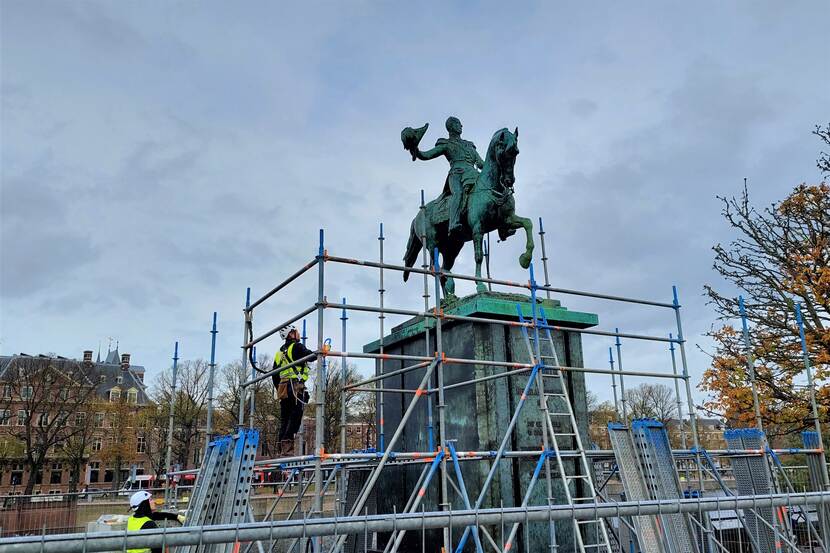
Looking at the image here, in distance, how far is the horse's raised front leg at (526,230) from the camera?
10406 millimetres

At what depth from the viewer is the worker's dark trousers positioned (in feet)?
29.7

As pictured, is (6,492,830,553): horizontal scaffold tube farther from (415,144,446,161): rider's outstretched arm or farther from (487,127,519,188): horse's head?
(415,144,446,161): rider's outstretched arm

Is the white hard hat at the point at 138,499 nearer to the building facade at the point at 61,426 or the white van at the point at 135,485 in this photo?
the white van at the point at 135,485

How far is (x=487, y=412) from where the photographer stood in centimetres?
909

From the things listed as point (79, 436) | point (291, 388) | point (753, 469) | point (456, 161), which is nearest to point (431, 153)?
point (456, 161)

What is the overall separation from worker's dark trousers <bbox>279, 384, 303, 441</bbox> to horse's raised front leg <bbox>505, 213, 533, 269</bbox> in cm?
409

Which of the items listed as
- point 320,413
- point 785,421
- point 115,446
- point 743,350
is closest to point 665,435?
point 320,413

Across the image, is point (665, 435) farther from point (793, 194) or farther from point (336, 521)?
point (793, 194)

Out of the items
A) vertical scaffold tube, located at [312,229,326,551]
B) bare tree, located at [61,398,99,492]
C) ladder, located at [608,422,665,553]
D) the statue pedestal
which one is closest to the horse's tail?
the statue pedestal

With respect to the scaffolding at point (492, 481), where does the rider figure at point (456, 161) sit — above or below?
above

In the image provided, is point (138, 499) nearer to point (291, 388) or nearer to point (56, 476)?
point (291, 388)

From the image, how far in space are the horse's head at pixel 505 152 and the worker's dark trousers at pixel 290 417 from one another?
4.68 meters

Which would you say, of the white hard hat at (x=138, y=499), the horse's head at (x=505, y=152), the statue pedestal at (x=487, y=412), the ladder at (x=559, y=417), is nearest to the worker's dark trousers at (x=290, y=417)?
the statue pedestal at (x=487, y=412)

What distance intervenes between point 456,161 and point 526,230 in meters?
1.90
